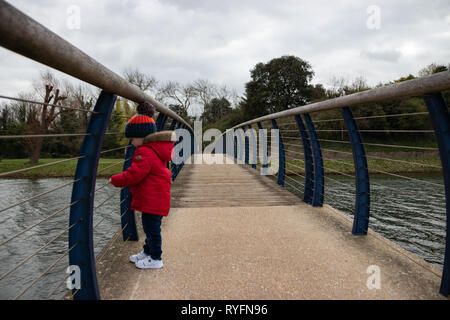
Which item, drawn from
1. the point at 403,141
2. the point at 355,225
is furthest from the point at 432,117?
the point at 403,141

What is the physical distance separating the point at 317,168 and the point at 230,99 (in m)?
42.7

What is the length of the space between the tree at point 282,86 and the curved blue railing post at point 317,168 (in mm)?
27693

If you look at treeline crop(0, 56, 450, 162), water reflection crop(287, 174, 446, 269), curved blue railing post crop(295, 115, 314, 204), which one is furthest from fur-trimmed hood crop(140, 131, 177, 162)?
treeline crop(0, 56, 450, 162)

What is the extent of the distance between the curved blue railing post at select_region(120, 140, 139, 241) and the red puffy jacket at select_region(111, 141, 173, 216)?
383mm

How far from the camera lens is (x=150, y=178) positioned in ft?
6.23

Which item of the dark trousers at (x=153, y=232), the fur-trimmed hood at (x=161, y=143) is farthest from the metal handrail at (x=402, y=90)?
the dark trousers at (x=153, y=232)

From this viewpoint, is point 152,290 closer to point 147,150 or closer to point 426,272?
point 147,150

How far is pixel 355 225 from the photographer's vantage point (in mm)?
2521

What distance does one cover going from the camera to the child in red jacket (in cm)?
188

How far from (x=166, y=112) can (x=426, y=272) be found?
2910mm

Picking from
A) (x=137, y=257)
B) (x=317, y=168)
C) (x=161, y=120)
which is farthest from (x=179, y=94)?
(x=137, y=257)

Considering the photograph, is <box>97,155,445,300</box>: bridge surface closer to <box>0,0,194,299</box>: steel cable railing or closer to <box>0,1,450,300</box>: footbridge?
<box>0,1,450,300</box>: footbridge

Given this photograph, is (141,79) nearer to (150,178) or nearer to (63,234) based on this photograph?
(63,234)
